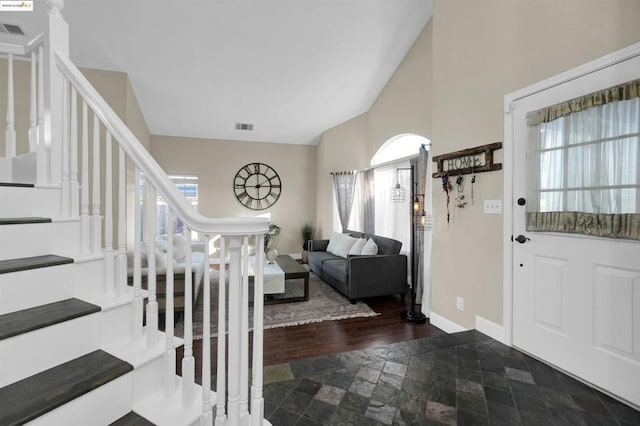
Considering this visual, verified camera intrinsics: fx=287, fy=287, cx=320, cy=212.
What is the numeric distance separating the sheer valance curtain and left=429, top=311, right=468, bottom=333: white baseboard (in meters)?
1.15

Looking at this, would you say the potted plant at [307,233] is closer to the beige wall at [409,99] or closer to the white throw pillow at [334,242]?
the white throw pillow at [334,242]

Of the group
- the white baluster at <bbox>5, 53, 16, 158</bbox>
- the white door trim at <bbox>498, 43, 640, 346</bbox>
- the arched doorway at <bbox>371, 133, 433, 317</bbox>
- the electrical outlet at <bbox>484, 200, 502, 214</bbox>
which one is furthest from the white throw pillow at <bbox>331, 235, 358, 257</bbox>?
the white baluster at <bbox>5, 53, 16, 158</bbox>

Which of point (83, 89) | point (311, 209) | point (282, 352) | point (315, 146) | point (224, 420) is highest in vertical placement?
point (315, 146)

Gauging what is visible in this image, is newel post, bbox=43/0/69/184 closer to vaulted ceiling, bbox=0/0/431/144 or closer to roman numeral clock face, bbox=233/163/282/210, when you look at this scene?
vaulted ceiling, bbox=0/0/431/144

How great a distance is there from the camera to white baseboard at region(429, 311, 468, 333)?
106 inches

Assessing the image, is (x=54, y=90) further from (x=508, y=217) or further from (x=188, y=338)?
(x=508, y=217)

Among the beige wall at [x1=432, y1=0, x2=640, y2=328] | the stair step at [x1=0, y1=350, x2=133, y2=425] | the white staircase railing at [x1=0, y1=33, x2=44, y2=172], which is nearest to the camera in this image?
the stair step at [x1=0, y1=350, x2=133, y2=425]

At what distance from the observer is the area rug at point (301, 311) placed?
322 centimetres

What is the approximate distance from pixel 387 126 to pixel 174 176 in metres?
4.51

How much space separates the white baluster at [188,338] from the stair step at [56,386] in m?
0.20

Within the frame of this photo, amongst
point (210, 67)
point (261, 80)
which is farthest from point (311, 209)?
point (210, 67)

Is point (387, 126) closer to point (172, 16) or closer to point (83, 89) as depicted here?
point (172, 16)


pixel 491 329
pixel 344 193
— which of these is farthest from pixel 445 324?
pixel 344 193

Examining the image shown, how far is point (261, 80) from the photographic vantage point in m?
4.47
